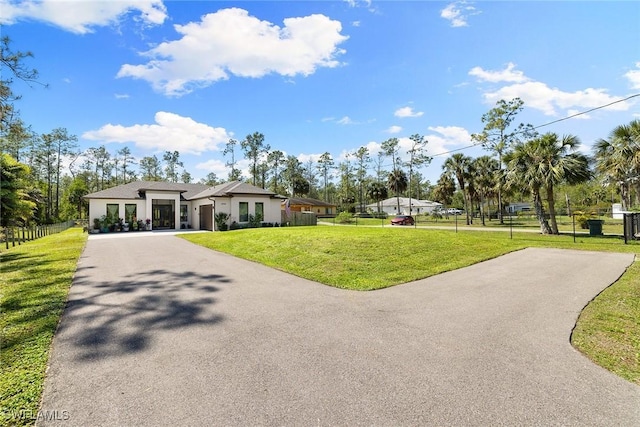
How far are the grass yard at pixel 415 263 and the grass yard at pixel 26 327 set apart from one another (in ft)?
16.3

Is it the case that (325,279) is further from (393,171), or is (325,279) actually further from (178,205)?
(393,171)

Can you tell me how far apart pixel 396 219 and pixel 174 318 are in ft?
103

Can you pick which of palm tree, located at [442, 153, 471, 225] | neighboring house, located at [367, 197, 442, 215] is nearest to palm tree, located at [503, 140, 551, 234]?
palm tree, located at [442, 153, 471, 225]

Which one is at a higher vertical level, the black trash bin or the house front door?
the house front door

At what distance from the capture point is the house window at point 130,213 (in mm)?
24594

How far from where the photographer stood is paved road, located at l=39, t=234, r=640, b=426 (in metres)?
2.55

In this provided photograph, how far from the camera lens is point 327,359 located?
3465 mm

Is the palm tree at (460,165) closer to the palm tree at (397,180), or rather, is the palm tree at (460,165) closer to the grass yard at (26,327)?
the palm tree at (397,180)

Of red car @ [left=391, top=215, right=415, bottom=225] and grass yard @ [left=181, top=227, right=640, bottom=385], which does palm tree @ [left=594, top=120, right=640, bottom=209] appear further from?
red car @ [left=391, top=215, right=415, bottom=225]

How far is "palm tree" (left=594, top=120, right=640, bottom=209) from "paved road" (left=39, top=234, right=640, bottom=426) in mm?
16047

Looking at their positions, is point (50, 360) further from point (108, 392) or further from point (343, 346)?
point (343, 346)

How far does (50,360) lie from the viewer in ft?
11.2

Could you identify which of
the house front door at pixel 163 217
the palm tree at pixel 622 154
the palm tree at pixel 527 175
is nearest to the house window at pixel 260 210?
the house front door at pixel 163 217

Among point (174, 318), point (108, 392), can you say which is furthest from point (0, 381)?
point (174, 318)
